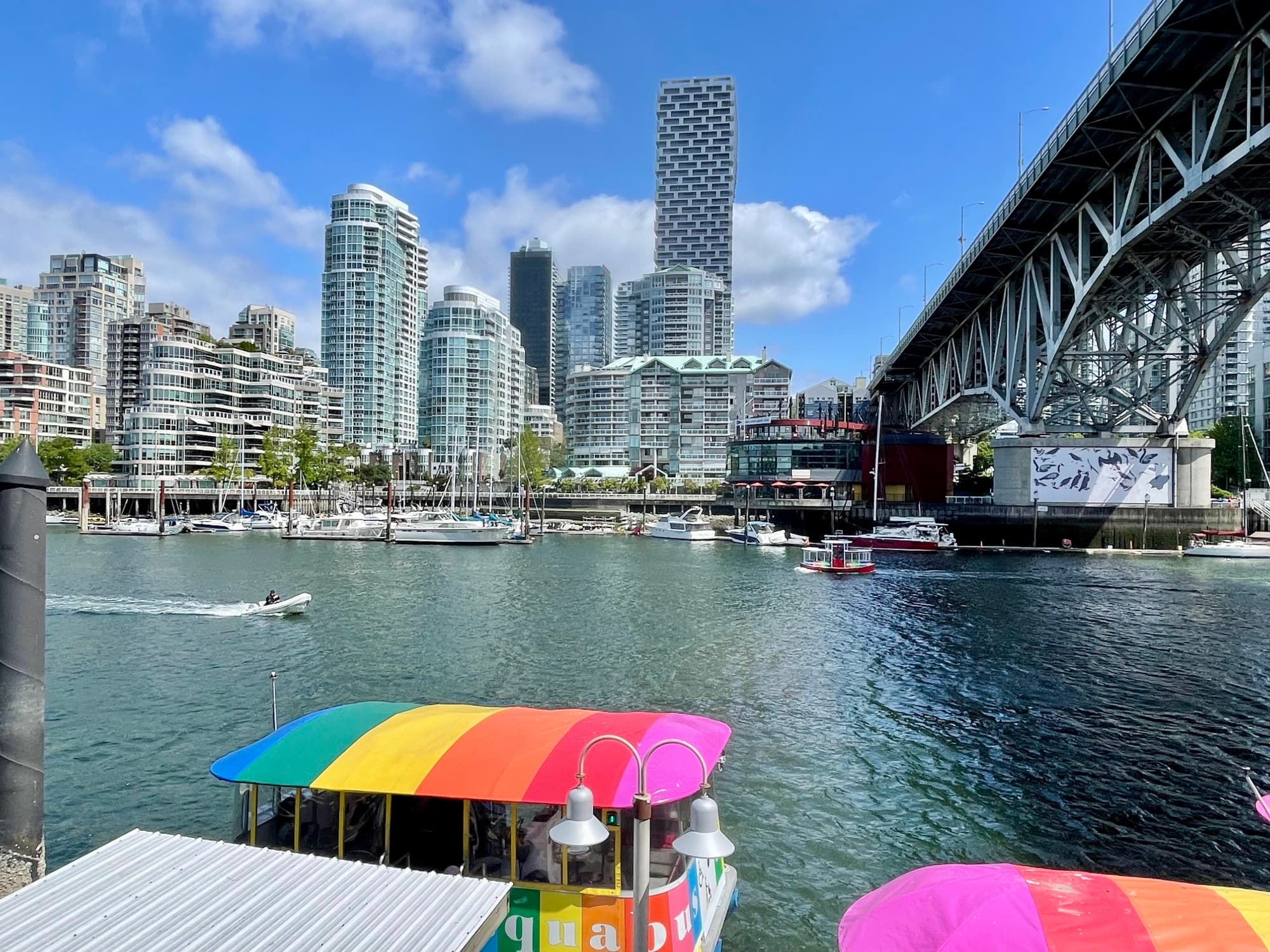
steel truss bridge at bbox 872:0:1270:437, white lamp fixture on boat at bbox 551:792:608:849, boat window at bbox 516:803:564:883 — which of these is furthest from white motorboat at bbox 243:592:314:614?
steel truss bridge at bbox 872:0:1270:437

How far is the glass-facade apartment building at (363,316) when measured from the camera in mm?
179875

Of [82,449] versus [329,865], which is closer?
[329,865]

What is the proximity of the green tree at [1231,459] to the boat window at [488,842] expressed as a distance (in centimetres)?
11601

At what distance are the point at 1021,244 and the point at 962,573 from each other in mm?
25357

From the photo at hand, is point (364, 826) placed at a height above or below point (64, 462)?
below

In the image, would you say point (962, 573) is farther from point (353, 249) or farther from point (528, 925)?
point (353, 249)

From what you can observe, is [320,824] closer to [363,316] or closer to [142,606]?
[142,606]

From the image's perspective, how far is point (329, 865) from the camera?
5996mm

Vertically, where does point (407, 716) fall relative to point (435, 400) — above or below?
below

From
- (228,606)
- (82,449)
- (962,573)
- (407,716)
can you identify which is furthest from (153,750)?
(82,449)

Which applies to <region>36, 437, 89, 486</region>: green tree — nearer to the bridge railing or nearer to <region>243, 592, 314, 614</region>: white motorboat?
<region>243, 592, 314, 614</region>: white motorboat

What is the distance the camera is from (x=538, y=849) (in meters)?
8.87

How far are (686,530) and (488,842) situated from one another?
75291mm

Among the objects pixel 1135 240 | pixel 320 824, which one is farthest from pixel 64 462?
pixel 320 824
